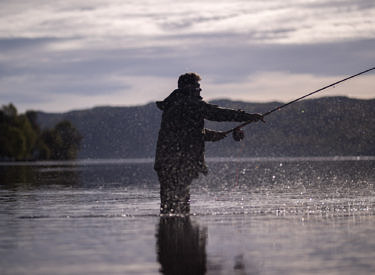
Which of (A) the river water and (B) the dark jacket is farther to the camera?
(B) the dark jacket

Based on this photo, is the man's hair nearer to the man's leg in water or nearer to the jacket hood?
the jacket hood

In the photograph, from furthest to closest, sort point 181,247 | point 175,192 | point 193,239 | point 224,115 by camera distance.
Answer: point 175,192 < point 224,115 < point 193,239 < point 181,247

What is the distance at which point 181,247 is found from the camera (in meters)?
9.08

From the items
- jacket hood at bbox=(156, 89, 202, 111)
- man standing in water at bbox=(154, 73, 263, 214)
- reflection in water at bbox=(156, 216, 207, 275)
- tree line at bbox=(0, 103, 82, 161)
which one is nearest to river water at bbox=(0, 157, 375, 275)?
reflection in water at bbox=(156, 216, 207, 275)

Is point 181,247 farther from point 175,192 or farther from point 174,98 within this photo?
point 174,98

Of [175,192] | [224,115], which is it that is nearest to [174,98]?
[224,115]

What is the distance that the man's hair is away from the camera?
530 inches

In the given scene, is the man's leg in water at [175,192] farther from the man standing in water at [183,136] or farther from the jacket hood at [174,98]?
the jacket hood at [174,98]

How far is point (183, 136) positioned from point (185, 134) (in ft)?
0.15

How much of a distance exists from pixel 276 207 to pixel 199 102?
295 centimetres

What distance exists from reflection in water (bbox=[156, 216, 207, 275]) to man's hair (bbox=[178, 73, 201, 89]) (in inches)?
94.2

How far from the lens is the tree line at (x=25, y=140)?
161250 millimetres

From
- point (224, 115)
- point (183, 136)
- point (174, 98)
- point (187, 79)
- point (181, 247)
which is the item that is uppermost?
point (187, 79)

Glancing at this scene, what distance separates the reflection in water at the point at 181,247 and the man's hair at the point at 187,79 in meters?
2.39
